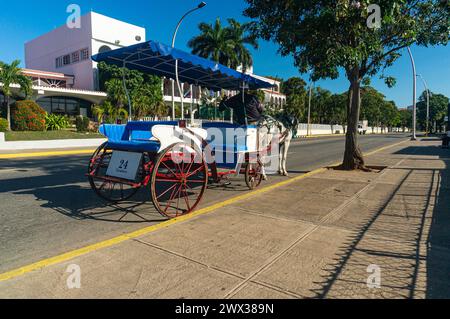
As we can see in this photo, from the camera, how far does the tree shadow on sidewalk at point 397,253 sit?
2.67 m

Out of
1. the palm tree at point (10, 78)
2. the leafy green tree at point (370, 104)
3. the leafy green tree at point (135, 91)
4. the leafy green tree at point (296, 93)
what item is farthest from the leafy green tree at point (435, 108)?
the palm tree at point (10, 78)

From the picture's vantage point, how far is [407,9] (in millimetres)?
8664

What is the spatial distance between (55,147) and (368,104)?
215ft

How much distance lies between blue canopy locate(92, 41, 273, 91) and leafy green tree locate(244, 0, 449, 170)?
5.67 feet

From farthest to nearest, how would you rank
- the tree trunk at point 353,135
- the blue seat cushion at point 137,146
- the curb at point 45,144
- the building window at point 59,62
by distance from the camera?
the building window at point 59,62 → the curb at point 45,144 → the tree trunk at point 353,135 → the blue seat cushion at point 137,146

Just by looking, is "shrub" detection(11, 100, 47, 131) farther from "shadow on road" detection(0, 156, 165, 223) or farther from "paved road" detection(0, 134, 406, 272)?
"paved road" detection(0, 134, 406, 272)

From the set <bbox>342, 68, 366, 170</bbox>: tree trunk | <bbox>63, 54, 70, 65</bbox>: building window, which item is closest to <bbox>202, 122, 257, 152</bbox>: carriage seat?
<bbox>342, 68, 366, 170</bbox>: tree trunk

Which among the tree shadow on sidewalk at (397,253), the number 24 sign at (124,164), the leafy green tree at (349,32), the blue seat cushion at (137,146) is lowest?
the tree shadow on sidewalk at (397,253)

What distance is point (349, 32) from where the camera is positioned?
7.19m

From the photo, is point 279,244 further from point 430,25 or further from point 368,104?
point 368,104

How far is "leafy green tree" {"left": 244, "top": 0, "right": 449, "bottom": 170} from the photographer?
698cm

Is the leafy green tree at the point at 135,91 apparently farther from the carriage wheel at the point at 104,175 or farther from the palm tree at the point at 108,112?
the carriage wheel at the point at 104,175

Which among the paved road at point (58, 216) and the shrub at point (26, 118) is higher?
the shrub at point (26, 118)

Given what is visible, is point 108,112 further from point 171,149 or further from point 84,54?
point 171,149
